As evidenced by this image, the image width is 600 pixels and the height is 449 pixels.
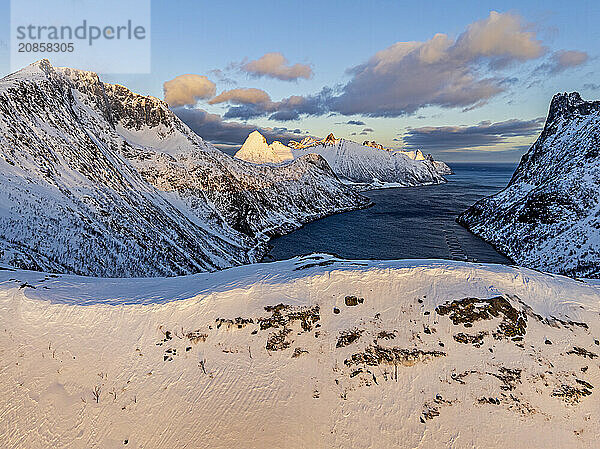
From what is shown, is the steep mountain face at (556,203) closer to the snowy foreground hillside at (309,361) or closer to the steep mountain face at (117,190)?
the snowy foreground hillside at (309,361)

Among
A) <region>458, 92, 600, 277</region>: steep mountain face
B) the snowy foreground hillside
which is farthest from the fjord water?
the snowy foreground hillside

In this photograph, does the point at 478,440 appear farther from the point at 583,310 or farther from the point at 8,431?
the point at 8,431

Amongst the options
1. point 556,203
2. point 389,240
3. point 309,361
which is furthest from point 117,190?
point 556,203

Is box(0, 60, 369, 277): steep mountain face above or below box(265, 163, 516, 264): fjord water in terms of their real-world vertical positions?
above

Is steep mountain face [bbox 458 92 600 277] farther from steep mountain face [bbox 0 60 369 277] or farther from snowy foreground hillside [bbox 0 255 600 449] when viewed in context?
steep mountain face [bbox 0 60 369 277]

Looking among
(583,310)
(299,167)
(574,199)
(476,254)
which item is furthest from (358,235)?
(583,310)

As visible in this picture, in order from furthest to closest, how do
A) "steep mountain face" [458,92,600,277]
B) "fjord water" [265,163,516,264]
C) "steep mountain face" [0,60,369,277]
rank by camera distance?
"fjord water" [265,163,516,264]
"steep mountain face" [458,92,600,277]
"steep mountain face" [0,60,369,277]

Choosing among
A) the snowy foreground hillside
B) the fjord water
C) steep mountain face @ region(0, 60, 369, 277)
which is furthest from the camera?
the fjord water
